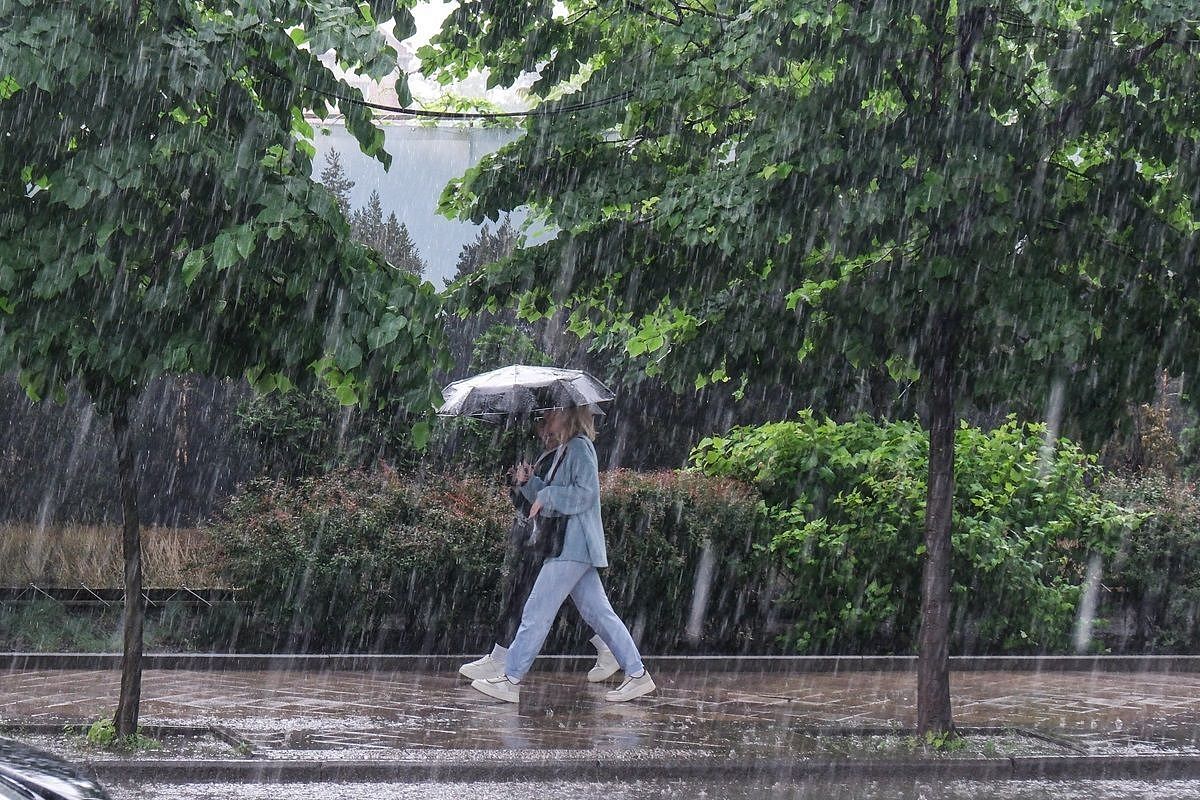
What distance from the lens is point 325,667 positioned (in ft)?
34.5

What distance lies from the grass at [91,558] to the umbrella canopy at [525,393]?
3.57m

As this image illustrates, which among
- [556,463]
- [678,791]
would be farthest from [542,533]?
[678,791]

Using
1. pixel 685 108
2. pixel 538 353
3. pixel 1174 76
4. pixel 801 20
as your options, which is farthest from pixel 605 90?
pixel 538 353

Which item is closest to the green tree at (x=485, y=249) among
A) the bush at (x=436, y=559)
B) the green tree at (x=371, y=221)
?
the green tree at (x=371, y=221)

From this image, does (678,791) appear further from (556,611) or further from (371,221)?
(371,221)

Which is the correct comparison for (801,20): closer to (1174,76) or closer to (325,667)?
(1174,76)

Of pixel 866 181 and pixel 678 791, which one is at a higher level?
pixel 866 181

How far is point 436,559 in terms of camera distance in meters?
11.0

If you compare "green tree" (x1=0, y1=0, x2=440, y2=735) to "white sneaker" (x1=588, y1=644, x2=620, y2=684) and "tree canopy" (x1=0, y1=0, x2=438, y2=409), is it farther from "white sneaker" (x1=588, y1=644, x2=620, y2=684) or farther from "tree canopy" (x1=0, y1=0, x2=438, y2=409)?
"white sneaker" (x1=588, y1=644, x2=620, y2=684)

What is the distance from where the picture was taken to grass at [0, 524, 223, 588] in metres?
12.8

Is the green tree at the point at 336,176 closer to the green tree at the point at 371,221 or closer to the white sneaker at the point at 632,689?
the green tree at the point at 371,221

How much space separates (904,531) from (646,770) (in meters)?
5.28

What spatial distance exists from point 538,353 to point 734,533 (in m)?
4.98

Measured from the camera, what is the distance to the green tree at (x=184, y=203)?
6.15 m
